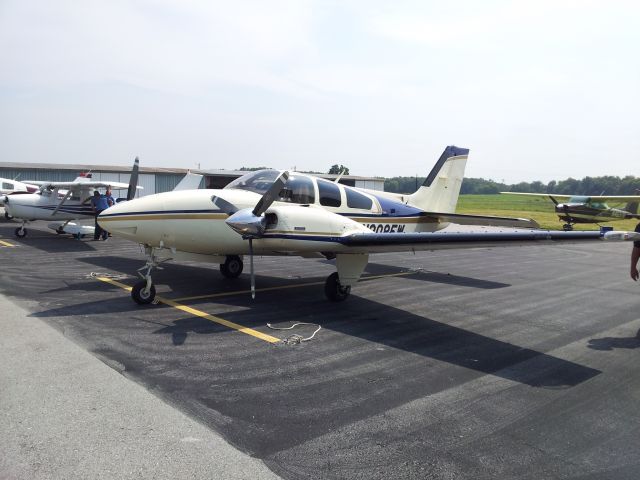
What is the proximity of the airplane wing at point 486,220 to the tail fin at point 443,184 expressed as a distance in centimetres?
115

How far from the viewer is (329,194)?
35.8 feet

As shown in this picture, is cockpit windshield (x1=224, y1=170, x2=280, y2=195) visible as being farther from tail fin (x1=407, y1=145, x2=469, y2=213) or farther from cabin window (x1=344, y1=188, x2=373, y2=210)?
tail fin (x1=407, y1=145, x2=469, y2=213)

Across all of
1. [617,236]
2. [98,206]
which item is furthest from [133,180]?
[617,236]

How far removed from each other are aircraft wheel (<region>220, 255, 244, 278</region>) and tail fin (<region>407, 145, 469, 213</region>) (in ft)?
19.4

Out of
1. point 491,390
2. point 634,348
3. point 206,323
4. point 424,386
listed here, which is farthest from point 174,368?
point 634,348

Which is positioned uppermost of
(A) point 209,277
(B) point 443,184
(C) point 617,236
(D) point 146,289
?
(B) point 443,184

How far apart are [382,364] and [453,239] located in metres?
2.73

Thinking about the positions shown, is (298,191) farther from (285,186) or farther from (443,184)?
(443,184)

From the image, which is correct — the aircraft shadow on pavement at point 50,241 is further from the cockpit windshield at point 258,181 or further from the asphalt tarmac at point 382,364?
the cockpit windshield at point 258,181

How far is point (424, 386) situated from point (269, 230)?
435 cm

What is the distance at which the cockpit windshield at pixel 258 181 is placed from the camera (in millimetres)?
10148

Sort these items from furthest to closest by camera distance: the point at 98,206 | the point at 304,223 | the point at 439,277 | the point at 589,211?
the point at 589,211
the point at 98,206
the point at 439,277
the point at 304,223

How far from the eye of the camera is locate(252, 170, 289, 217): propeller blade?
28.0 feet

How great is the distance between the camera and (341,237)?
9039 millimetres
